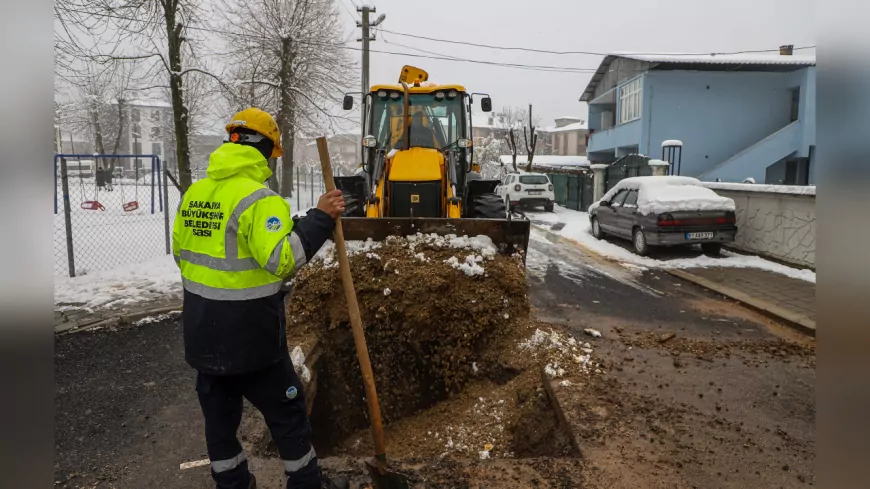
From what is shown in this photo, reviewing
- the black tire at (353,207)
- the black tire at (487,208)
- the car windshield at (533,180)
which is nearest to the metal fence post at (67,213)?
the black tire at (353,207)

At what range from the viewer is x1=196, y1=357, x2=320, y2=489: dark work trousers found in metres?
2.79

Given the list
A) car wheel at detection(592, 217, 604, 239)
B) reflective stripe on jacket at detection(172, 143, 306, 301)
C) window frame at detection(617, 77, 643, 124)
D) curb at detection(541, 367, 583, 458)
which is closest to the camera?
reflective stripe on jacket at detection(172, 143, 306, 301)

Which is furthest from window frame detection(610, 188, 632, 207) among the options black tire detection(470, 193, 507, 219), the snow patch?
the snow patch

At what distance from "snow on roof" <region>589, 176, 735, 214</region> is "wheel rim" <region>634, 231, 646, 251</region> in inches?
21.9

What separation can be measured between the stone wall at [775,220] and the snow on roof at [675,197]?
687 mm

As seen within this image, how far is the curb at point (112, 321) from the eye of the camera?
6074 mm

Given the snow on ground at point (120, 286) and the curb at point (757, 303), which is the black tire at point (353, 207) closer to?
the snow on ground at point (120, 286)

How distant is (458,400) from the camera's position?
493 centimetres

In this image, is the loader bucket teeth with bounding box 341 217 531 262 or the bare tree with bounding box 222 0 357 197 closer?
the loader bucket teeth with bounding box 341 217 531 262

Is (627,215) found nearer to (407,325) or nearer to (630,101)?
(407,325)

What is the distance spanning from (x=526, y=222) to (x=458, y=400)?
Answer: 2061mm

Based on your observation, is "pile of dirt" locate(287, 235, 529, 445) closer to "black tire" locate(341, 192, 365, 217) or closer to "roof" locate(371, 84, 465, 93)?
"black tire" locate(341, 192, 365, 217)

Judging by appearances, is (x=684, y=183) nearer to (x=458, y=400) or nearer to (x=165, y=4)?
(x=458, y=400)
